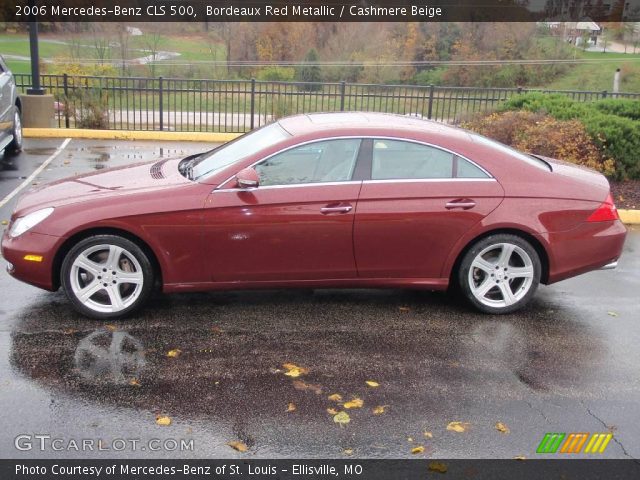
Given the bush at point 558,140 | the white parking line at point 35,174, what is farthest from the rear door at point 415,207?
the white parking line at point 35,174

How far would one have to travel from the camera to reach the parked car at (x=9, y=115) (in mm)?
10664

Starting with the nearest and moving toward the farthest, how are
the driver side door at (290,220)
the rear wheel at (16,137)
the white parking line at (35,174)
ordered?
the driver side door at (290,220), the white parking line at (35,174), the rear wheel at (16,137)

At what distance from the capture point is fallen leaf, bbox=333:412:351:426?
416cm

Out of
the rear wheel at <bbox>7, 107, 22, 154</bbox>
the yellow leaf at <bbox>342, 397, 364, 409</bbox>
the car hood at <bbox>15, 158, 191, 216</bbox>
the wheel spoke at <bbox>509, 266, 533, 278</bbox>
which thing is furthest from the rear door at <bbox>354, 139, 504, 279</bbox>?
the rear wheel at <bbox>7, 107, 22, 154</bbox>

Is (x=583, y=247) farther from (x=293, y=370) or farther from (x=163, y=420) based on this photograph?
(x=163, y=420)

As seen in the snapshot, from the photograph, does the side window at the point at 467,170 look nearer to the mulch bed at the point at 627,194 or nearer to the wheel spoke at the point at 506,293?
the wheel spoke at the point at 506,293

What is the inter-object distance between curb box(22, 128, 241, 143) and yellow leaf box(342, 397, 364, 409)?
9.53 m

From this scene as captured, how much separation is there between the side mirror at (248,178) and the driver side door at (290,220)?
8 cm

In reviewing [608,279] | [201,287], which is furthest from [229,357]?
[608,279]

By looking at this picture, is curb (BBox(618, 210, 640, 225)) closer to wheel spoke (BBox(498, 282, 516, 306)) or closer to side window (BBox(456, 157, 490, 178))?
wheel spoke (BBox(498, 282, 516, 306))

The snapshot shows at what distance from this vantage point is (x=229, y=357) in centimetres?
495
